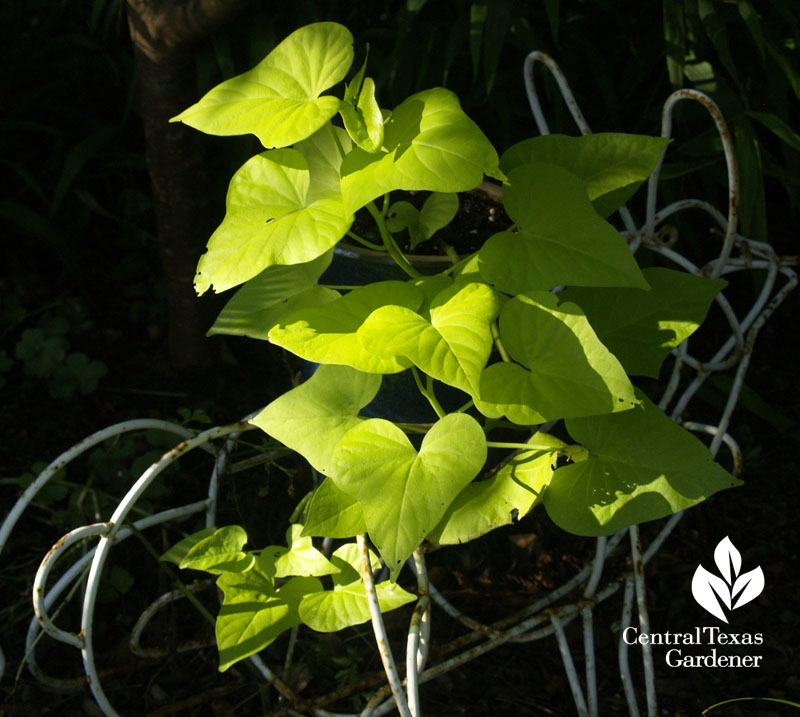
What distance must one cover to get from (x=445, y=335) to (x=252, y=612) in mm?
390

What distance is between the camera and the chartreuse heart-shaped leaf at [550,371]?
0.64m

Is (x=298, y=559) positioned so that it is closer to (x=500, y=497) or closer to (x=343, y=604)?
(x=343, y=604)

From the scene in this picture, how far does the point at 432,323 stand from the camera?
68cm

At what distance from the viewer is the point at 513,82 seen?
139 cm

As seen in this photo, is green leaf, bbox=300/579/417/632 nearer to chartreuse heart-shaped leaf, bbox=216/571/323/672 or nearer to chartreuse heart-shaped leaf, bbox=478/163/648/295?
chartreuse heart-shaped leaf, bbox=216/571/323/672

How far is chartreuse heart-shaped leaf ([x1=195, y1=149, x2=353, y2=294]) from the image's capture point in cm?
68

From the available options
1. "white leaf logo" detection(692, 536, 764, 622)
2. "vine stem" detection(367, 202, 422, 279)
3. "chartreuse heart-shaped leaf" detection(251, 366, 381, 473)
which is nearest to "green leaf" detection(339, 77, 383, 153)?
"vine stem" detection(367, 202, 422, 279)

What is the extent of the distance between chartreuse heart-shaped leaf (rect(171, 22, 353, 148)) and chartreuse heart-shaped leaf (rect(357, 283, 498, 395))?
19 cm

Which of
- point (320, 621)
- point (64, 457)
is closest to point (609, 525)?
point (320, 621)

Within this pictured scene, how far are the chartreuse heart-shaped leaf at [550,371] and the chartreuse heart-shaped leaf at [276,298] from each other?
8.3 inches

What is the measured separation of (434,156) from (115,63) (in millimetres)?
1113

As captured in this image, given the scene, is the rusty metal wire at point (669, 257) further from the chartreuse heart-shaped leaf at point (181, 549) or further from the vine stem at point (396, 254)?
the chartreuse heart-shaped leaf at point (181, 549)

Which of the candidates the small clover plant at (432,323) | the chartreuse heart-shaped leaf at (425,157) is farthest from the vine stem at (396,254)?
the chartreuse heart-shaped leaf at (425,157)

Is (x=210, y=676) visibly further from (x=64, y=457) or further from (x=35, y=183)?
(x=35, y=183)
